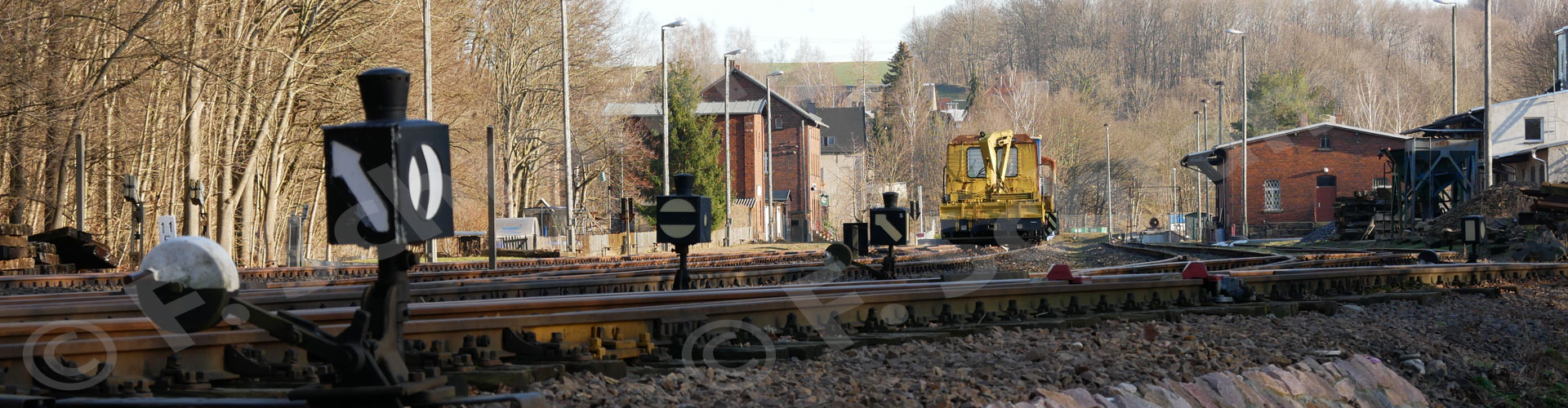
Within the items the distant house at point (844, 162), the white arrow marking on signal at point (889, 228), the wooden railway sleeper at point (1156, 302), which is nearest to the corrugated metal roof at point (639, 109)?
the distant house at point (844, 162)

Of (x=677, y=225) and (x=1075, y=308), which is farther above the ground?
(x=677, y=225)

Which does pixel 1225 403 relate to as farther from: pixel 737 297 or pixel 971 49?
pixel 971 49

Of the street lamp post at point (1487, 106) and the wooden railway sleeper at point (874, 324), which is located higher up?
the street lamp post at point (1487, 106)

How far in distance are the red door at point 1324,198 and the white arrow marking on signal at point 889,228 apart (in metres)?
52.5

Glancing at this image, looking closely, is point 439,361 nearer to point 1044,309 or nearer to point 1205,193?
point 1044,309

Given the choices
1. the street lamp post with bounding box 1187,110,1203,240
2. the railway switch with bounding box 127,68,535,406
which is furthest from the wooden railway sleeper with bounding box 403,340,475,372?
the street lamp post with bounding box 1187,110,1203,240

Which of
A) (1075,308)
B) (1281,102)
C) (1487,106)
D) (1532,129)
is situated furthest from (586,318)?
(1281,102)

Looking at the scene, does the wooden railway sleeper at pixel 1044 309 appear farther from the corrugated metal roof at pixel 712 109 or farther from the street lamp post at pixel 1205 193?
the corrugated metal roof at pixel 712 109

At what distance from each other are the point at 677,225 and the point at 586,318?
4.17 metres

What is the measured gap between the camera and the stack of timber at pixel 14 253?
16594mm

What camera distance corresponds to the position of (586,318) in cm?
577

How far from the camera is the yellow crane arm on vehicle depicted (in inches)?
1159

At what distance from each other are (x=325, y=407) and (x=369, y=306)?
0.28 metres

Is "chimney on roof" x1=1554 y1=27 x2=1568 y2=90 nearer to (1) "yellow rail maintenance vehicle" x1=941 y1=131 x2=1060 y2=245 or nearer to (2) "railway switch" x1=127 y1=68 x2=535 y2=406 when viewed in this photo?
(1) "yellow rail maintenance vehicle" x1=941 y1=131 x2=1060 y2=245
